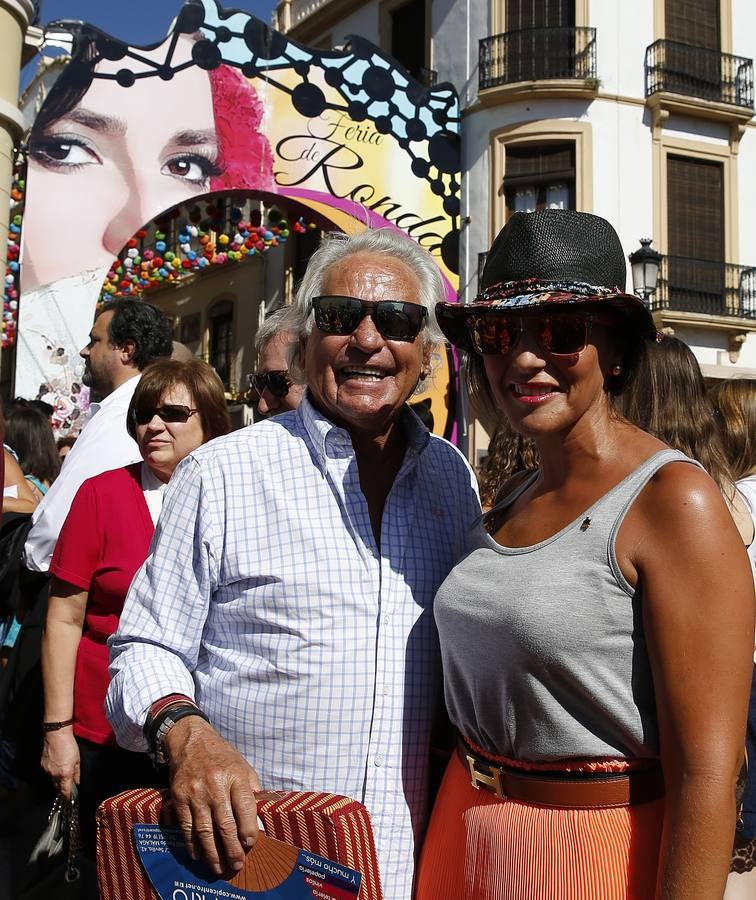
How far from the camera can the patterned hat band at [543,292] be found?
1790 mm

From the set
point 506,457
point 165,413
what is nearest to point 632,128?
point 506,457

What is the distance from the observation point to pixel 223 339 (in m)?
23.2

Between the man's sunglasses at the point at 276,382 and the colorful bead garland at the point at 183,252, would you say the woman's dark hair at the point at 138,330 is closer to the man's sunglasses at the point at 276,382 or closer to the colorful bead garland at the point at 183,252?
the man's sunglasses at the point at 276,382

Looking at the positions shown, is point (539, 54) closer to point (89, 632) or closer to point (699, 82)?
point (699, 82)

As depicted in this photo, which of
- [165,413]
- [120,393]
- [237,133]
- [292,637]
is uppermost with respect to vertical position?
[237,133]

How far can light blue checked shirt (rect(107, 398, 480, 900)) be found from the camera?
6.57 feet

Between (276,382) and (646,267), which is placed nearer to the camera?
(276,382)

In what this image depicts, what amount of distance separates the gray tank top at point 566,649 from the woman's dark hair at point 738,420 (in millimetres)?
1772

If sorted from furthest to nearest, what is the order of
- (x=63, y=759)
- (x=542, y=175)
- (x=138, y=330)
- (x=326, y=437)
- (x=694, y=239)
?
(x=694, y=239), (x=542, y=175), (x=138, y=330), (x=63, y=759), (x=326, y=437)

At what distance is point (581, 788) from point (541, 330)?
82cm

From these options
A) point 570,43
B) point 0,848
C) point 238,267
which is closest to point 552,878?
point 0,848

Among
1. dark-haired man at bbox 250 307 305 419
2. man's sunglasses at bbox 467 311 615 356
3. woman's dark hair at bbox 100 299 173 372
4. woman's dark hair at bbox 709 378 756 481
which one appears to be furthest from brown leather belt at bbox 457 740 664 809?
woman's dark hair at bbox 100 299 173 372

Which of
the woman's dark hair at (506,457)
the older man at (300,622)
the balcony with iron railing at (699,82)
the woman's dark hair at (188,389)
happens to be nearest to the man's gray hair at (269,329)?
the woman's dark hair at (188,389)

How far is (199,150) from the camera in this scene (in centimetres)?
1162
